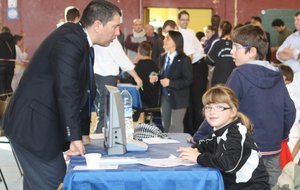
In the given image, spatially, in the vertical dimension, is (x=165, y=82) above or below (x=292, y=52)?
below

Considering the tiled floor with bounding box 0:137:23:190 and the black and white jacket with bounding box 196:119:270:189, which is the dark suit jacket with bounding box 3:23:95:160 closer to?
the black and white jacket with bounding box 196:119:270:189

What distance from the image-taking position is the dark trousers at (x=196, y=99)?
7.17m

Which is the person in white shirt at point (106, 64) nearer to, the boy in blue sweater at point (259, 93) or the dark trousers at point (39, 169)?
the boy in blue sweater at point (259, 93)

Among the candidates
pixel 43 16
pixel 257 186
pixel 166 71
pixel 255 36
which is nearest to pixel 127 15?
pixel 43 16

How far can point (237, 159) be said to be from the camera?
8.86 feet

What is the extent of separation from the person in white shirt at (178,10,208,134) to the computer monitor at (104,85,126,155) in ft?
13.6

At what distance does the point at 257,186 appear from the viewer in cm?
278

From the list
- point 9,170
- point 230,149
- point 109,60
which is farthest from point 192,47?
point 230,149

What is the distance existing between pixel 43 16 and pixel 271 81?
8.58 m

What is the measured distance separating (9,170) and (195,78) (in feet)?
8.73

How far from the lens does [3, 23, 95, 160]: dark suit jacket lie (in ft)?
9.12

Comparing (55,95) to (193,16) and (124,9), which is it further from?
(193,16)

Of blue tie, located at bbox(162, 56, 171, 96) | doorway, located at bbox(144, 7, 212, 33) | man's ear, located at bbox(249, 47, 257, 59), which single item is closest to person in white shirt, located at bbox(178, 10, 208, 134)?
blue tie, located at bbox(162, 56, 171, 96)

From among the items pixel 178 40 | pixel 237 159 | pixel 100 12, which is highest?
pixel 100 12
